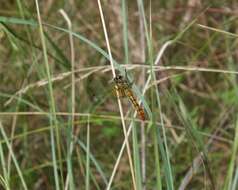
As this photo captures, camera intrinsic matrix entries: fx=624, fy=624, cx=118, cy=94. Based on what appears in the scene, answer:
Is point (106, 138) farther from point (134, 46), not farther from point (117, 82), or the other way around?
point (117, 82)

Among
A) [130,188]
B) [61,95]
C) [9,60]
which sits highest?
[9,60]

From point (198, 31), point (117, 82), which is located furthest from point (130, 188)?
point (198, 31)

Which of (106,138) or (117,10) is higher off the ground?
(117,10)

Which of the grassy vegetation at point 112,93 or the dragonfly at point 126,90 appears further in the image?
the grassy vegetation at point 112,93

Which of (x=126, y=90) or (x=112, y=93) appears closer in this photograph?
(x=126, y=90)

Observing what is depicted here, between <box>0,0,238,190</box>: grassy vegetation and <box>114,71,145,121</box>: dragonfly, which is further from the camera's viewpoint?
<box>0,0,238,190</box>: grassy vegetation

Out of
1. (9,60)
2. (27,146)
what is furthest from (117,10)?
(27,146)

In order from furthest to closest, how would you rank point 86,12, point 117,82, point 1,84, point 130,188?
1. point 86,12
2. point 1,84
3. point 130,188
4. point 117,82

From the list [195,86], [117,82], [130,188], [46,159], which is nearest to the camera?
[117,82]

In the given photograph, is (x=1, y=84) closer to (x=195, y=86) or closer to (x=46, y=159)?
(x=46, y=159)

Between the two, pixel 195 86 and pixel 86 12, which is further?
pixel 86 12
